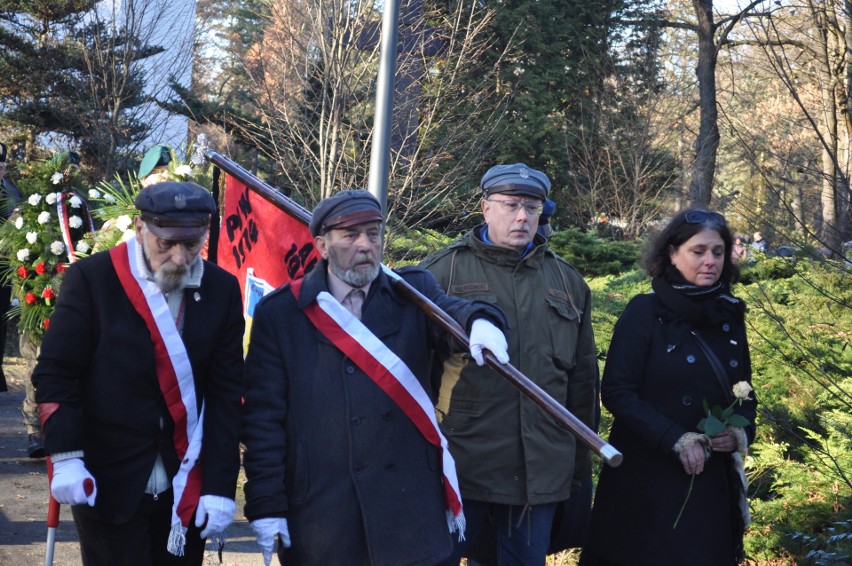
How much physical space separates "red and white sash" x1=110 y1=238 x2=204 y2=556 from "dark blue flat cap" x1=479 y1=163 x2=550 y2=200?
1.57 meters

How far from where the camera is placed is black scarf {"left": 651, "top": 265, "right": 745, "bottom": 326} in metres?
4.25

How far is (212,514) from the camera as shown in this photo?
10.8 feet

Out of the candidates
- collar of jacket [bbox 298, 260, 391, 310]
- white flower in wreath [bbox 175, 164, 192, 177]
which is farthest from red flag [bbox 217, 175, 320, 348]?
white flower in wreath [bbox 175, 164, 192, 177]

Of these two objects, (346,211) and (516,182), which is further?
(516,182)

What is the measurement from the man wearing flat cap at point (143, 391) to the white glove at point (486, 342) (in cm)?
93

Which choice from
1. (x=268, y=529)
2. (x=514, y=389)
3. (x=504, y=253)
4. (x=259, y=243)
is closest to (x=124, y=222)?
(x=259, y=243)

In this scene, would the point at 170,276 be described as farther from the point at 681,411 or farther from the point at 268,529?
the point at 681,411

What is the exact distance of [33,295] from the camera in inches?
295

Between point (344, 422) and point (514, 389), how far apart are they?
102 cm

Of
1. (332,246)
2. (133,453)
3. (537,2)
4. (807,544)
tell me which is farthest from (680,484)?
(537,2)

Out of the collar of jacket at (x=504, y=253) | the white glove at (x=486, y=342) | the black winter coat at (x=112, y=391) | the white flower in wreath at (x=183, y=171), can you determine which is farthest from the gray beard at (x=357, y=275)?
the white flower in wreath at (x=183, y=171)

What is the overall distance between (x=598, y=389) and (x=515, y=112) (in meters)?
19.4

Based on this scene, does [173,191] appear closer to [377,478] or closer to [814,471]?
[377,478]

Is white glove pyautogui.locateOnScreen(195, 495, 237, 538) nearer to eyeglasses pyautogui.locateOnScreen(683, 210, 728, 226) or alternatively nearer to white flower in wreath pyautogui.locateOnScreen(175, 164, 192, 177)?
eyeglasses pyautogui.locateOnScreen(683, 210, 728, 226)
